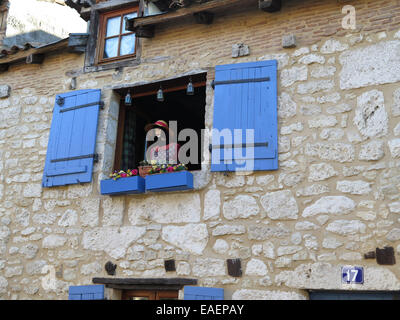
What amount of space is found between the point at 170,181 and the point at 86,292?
157 centimetres

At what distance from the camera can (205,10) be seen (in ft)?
17.5

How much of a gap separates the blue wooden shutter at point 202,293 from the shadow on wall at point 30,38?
5.12 m

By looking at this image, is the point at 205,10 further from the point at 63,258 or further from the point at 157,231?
the point at 63,258

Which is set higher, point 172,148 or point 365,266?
point 172,148

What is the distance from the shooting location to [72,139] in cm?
578

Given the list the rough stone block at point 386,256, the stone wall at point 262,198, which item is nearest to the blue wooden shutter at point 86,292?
the stone wall at point 262,198

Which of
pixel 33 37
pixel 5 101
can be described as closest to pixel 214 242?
pixel 5 101

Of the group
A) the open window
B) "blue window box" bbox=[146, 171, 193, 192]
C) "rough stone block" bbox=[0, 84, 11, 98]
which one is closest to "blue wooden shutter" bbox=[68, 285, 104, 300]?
"blue window box" bbox=[146, 171, 193, 192]

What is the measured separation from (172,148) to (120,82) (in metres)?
1.17

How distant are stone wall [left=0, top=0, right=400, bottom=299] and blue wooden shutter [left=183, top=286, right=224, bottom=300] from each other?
0.29 ft

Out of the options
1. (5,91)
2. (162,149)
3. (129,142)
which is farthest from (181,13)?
(5,91)

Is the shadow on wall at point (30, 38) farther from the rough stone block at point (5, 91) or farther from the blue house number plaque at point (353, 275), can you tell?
the blue house number plaque at point (353, 275)

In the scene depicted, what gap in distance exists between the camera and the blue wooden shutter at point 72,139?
18.4 ft

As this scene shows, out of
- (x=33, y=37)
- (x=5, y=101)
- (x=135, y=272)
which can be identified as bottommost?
Result: (x=135, y=272)
